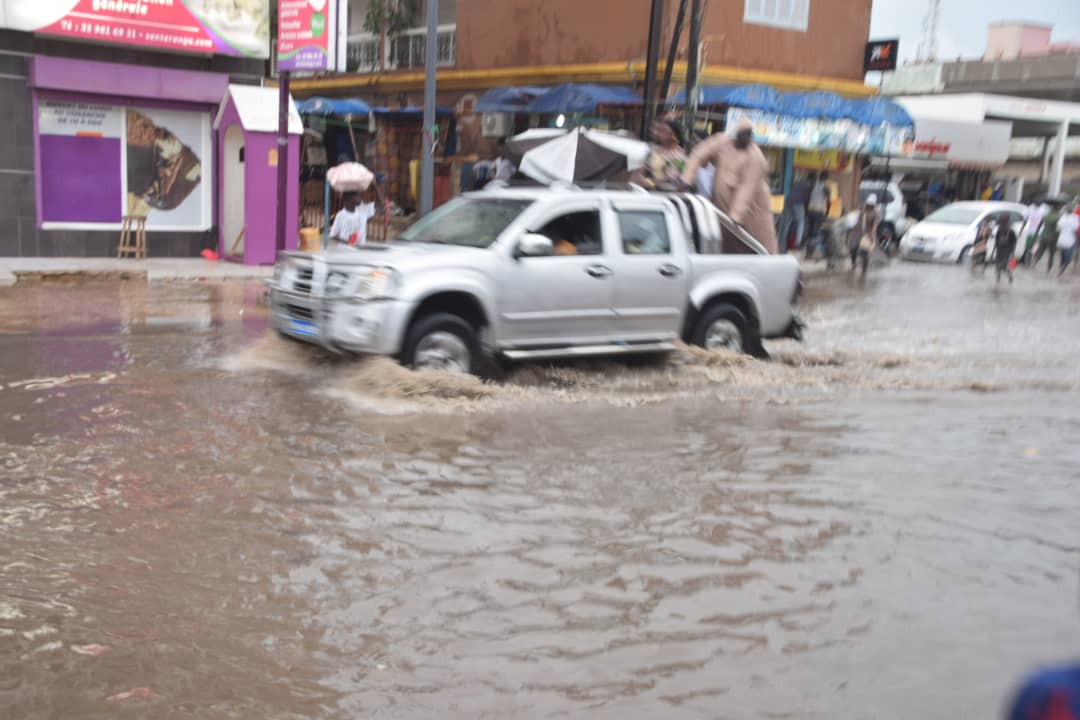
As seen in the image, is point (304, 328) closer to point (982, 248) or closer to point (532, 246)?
point (532, 246)

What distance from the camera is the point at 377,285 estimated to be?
8.44m

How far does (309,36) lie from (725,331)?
302 inches

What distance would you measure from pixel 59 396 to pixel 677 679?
5.85m

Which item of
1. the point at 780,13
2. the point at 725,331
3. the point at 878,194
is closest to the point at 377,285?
the point at 725,331

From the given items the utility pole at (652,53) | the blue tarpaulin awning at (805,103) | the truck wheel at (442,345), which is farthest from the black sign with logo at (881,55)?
the truck wheel at (442,345)

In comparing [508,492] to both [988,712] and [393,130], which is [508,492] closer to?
[988,712]

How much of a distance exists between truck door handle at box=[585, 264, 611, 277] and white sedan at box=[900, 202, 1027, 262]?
64.7ft

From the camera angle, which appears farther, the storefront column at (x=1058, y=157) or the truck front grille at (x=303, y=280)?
the storefront column at (x=1058, y=157)

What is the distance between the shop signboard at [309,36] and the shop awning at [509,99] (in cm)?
761

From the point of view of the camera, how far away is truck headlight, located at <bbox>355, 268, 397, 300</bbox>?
331 inches

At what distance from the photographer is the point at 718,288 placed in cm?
1039

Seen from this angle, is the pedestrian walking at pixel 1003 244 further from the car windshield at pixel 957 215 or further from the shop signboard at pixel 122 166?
the shop signboard at pixel 122 166

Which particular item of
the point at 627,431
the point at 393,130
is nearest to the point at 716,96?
the point at 393,130

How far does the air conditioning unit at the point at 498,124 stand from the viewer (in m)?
25.1
